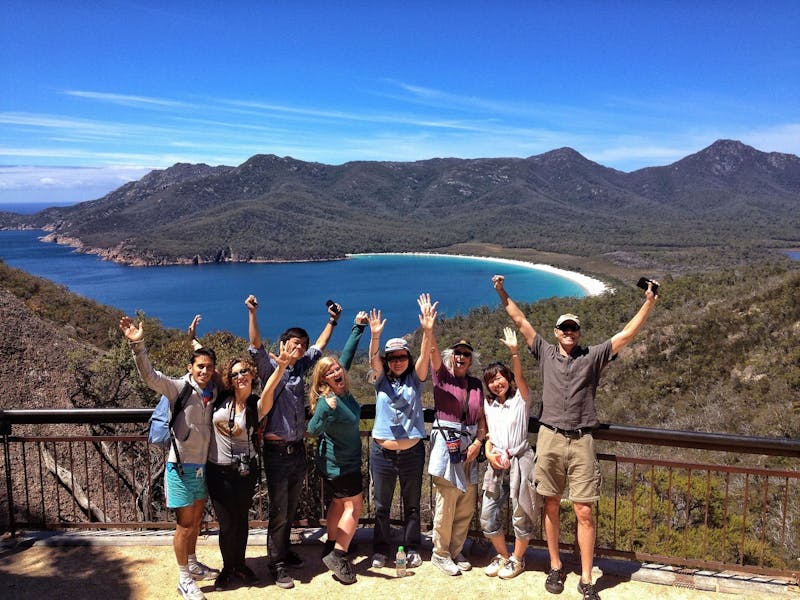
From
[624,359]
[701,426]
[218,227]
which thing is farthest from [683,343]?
[218,227]

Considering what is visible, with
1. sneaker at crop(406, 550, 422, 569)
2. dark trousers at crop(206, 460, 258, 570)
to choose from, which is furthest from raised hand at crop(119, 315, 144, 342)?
sneaker at crop(406, 550, 422, 569)

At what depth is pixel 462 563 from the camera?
3.61 metres

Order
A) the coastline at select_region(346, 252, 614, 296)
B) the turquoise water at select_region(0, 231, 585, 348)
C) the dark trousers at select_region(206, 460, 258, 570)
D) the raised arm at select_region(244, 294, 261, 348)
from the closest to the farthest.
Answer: the dark trousers at select_region(206, 460, 258, 570), the raised arm at select_region(244, 294, 261, 348), the turquoise water at select_region(0, 231, 585, 348), the coastline at select_region(346, 252, 614, 296)

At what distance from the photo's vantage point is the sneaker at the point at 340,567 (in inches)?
135

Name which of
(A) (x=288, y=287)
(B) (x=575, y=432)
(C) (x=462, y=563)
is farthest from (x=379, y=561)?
(A) (x=288, y=287)

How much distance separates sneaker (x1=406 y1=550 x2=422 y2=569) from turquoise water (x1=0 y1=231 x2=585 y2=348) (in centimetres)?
6007

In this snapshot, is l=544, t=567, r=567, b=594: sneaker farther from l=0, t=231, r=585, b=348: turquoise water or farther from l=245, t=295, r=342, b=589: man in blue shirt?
l=0, t=231, r=585, b=348: turquoise water

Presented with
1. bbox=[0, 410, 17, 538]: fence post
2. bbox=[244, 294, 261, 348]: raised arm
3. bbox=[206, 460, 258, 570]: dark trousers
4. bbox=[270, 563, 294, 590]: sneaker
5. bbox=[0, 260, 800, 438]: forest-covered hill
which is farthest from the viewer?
bbox=[0, 260, 800, 438]: forest-covered hill

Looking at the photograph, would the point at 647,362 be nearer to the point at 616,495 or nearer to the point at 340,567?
the point at 616,495

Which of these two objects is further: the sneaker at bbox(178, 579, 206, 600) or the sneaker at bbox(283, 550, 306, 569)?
the sneaker at bbox(283, 550, 306, 569)

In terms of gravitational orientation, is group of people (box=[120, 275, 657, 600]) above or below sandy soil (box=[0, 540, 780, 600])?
above

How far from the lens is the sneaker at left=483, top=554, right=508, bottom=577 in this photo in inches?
139

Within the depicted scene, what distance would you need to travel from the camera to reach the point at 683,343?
19.6 meters

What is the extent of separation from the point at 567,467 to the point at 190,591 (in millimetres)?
2203
